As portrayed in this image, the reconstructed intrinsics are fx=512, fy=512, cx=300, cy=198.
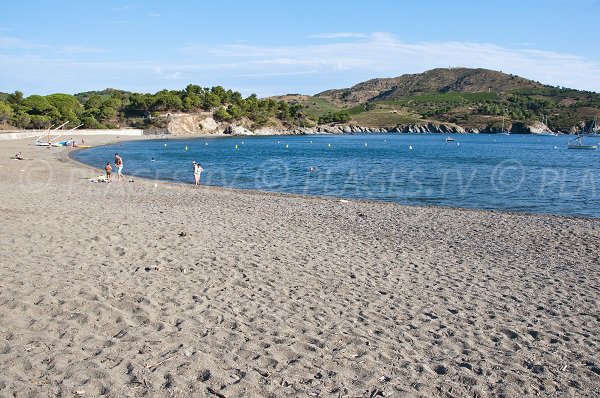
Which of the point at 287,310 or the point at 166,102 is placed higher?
the point at 166,102

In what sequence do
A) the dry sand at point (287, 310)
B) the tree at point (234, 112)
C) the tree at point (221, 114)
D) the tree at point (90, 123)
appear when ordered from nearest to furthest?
the dry sand at point (287, 310) < the tree at point (90, 123) < the tree at point (221, 114) < the tree at point (234, 112)

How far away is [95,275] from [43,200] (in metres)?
11.6

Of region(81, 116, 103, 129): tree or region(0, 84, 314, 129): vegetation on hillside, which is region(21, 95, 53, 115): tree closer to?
region(0, 84, 314, 129): vegetation on hillside

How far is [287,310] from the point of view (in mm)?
8234

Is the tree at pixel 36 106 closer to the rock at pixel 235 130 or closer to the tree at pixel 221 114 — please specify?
the tree at pixel 221 114

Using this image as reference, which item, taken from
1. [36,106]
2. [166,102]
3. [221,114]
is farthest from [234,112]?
[36,106]

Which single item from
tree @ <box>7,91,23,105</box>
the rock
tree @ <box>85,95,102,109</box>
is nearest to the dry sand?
tree @ <box>7,91,23,105</box>

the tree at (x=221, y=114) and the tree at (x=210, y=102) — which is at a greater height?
the tree at (x=210, y=102)

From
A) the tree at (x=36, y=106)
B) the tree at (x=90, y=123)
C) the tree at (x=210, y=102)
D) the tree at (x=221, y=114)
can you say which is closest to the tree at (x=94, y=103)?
the tree at (x=90, y=123)

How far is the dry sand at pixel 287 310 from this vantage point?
19.5ft

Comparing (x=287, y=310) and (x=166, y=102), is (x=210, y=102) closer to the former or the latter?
(x=166, y=102)

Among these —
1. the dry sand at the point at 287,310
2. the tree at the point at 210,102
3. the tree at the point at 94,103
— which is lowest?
Result: the dry sand at the point at 287,310

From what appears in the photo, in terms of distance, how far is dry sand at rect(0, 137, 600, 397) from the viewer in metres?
5.95

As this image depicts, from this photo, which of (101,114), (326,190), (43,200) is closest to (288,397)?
(43,200)
